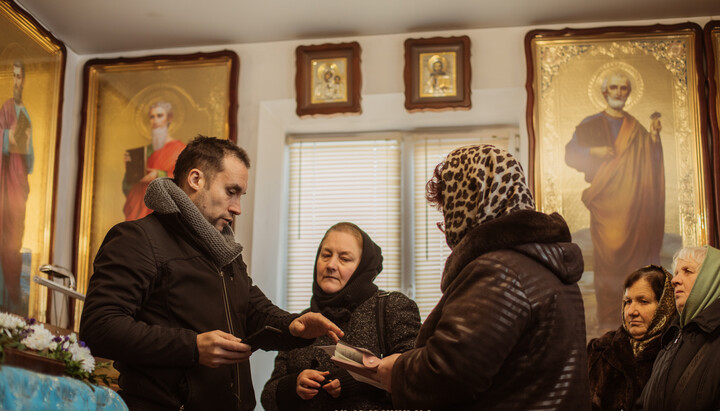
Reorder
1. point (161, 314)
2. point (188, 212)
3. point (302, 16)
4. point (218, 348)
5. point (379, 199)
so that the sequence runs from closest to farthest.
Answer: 1. point (218, 348)
2. point (161, 314)
3. point (188, 212)
4. point (302, 16)
5. point (379, 199)

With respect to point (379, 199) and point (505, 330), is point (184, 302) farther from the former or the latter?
point (379, 199)

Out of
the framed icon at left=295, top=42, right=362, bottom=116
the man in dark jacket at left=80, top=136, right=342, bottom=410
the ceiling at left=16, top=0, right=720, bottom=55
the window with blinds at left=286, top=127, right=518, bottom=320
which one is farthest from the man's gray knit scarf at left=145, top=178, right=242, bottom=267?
the window with blinds at left=286, top=127, right=518, bottom=320

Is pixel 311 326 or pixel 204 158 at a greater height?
pixel 204 158

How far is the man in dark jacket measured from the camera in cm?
240

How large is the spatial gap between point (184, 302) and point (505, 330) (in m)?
1.20

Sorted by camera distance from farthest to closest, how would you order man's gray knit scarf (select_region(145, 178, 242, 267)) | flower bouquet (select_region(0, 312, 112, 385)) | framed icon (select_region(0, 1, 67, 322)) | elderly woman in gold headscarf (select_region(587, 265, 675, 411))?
1. framed icon (select_region(0, 1, 67, 322))
2. elderly woman in gold headscarf (select_region(587, 265, 675, 411))
3. man's gray knit scarf (select_region(145, 178, 242, 267))
4. flower bouquet (select_region(0, 312, 112, 385))

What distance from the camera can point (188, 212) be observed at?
2.72 meters

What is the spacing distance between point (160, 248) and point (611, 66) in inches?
150

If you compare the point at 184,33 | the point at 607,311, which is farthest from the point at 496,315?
the point at 184,33

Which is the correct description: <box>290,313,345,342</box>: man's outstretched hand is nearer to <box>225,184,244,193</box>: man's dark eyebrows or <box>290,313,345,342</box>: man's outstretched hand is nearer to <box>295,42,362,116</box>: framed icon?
<box>225,184,244,193</box>: man's dark eyebrows

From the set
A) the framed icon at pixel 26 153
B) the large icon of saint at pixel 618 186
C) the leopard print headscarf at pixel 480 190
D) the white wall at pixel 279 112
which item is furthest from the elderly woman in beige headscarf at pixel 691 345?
the framed icon at pixel 26 153

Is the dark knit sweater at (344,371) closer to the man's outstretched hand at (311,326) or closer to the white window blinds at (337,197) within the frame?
the man's outstretched hand at (311,326)

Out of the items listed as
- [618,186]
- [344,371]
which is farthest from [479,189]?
[618,186]

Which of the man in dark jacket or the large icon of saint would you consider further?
the large icon of saint
